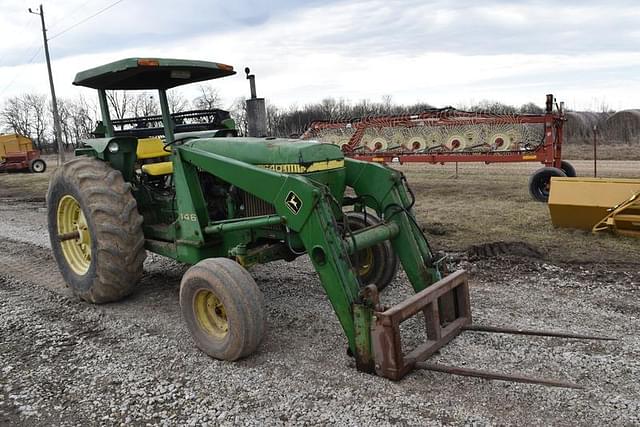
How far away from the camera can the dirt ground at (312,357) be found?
316 centimetres

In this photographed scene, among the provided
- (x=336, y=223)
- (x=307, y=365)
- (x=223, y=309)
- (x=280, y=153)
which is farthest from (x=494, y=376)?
(x=280, y=153)

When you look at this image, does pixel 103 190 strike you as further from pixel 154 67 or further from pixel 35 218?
pixel 35 218

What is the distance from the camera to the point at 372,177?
4672mm

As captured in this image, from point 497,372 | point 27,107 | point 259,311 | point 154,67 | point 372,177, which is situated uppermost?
point 27,107

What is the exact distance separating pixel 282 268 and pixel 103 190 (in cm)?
221

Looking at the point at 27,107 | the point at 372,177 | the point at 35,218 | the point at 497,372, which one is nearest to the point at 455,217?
the point at 372,177

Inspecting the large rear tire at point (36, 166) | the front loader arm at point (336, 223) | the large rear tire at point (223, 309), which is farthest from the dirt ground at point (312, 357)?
the large rear tire at point (36, 166)

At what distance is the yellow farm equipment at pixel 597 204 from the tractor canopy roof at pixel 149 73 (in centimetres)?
472

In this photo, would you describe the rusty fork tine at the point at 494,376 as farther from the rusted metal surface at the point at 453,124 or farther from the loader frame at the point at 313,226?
the rusted metal surface at the point at 453,124

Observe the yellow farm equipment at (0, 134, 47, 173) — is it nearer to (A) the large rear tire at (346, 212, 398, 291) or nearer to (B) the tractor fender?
(B) the tractor fender

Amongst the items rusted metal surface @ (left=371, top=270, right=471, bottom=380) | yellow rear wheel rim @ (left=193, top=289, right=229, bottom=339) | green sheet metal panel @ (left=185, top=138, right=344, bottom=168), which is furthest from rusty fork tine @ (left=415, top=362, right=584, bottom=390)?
green sheet metal panel @ (left=185, top=138, right=344, bottom=168)

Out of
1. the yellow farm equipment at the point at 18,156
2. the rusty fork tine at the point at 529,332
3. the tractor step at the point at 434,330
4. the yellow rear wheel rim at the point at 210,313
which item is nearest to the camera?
the tractor step at the point at 434,330

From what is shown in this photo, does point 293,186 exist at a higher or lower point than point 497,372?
higher

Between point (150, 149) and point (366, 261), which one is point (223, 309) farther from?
point (150, 149)
